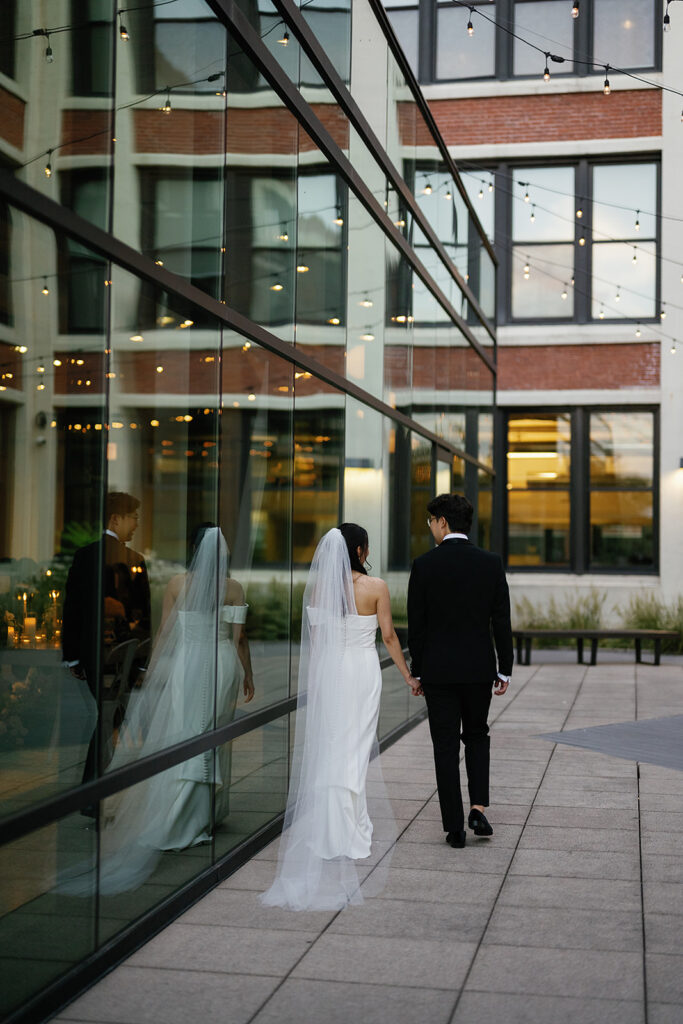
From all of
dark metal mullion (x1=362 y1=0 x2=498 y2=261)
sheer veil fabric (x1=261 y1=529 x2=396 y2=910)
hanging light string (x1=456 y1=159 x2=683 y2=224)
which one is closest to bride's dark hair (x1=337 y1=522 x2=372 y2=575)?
sheer veil fabric (x1=261 y1=529 x2=396 y2=910)

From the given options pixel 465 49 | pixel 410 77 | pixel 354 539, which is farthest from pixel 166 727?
pixel 465 49

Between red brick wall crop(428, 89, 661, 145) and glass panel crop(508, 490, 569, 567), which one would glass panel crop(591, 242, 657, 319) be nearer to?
red brick wall crop(428, 89, 661, 145)

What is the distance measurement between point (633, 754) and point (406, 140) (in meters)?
6.47

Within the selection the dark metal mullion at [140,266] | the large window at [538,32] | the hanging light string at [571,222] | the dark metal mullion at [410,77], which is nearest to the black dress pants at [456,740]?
the dark metal mullion at [140,266]

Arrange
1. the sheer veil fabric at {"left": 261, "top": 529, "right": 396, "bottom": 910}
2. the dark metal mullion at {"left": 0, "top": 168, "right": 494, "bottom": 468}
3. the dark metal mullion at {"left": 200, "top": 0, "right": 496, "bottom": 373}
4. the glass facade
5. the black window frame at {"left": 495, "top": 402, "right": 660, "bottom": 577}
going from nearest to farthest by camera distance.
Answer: the dark metal mullion at {"left": 0, "top": 168, "right": 494, "bottom": 468}, the glass facade, the dark metal mullion at {"left": 200, "top": 0, "right": 496, "bottom": 373}, the sheer veil fabric at {"left": 261, "top": 529, "right": 396, "bottom": 910}, the black window frame at {"left": 495, "top": 402, "right": 660, "bottom": 577}

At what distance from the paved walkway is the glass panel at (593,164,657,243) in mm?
16121

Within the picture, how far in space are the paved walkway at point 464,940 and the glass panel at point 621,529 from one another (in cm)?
1430

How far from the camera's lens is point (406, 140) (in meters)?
12.3

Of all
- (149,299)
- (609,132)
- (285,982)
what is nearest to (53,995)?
(285,982)

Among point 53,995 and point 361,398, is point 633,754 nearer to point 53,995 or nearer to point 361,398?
point 361,398

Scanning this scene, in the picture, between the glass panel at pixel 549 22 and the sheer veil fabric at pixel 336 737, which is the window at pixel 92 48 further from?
the glass panel at pixel 549 22

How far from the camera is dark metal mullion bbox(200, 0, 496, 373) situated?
250 inches

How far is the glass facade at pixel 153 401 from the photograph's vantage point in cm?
453

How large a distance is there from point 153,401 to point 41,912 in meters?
2.33
